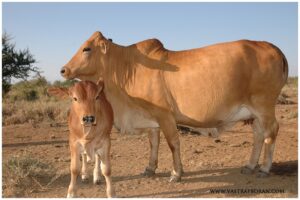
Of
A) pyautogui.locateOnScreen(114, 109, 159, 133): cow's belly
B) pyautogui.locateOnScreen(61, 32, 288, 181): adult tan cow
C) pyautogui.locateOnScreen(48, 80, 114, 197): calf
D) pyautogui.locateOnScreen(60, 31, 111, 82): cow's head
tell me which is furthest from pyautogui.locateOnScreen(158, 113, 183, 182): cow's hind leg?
pyautogui.locateOnScreen(60, 31, 111, 82): cow's head

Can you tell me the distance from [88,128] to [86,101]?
397 millimetres

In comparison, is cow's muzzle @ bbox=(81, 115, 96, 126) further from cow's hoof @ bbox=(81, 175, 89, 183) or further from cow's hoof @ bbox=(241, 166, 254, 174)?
cow's hoof @ bbox=(241, 166, 254, 174)

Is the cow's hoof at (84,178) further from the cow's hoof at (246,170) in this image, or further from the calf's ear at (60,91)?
the cow's hoof at (246,170)

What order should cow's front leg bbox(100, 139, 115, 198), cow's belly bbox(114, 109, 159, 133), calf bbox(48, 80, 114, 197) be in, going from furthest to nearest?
1. cow's belly bbox(114, 109, 159, 133)
2. cow's front leg bbox(100, 139, 115, 198)
3. calf bbox(48, 80, 114, 197)

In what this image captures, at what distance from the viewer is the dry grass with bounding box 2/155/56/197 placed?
6.54 meters

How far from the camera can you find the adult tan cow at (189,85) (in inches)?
275

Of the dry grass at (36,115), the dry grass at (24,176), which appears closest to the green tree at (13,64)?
the dry grass at (36,115)

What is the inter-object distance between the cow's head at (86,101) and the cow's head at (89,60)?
153 centimetres

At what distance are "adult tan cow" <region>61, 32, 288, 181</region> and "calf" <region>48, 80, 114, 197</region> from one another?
4.25ft

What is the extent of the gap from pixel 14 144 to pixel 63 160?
2694mm

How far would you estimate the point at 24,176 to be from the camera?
262 inches

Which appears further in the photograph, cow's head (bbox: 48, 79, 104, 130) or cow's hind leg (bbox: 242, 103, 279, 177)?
cow's hind leg (bbox: 242, 103, 279, 177)

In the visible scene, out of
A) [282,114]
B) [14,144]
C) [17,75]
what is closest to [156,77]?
[14,144]

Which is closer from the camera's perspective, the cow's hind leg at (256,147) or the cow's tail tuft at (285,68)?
the cow's tail tuft at (285,68)
